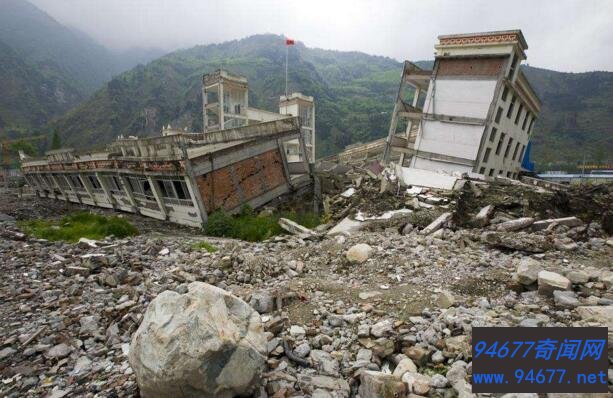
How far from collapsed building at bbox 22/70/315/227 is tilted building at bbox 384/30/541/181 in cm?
683

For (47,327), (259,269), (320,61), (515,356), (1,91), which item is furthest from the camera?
(320,61)

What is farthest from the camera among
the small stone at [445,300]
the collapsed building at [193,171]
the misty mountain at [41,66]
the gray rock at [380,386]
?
the misty mountain at [41,66]

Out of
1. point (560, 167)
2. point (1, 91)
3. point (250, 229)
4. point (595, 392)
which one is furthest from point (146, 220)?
point (1, 91)

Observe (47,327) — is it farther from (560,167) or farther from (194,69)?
(194,69)

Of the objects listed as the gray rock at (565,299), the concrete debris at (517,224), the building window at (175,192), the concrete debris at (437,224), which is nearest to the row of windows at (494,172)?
the concrete debris at (437,224)

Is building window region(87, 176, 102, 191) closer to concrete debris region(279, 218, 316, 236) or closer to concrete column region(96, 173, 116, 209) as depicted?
concrete column region(96, 173, 116, 209)

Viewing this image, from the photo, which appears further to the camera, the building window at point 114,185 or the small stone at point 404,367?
the building window at point 114,185

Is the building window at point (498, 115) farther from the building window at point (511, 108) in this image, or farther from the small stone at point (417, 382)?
the small stone at point (417, 382)

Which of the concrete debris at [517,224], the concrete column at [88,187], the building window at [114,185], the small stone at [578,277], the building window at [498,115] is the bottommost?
the concrete column at [88,187]

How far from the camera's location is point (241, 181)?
14438mm

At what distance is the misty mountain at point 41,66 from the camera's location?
77219mm

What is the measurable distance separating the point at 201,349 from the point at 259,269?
154 inches

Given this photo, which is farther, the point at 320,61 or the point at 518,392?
the point at 320,61

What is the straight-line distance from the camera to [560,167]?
40.8m
